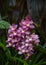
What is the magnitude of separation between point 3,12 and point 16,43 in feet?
3.55

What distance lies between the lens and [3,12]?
3572 millimetres

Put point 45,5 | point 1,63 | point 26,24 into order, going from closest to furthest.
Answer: point 26,24 → point 1,63 → point 45,5

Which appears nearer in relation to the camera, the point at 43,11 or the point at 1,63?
the point at 1,63

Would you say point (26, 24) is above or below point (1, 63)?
above

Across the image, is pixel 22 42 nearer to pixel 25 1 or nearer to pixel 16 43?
pixel 16 43

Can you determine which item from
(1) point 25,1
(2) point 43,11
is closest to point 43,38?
(2) point 43,11

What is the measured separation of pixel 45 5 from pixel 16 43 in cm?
78

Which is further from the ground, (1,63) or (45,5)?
(45,5)

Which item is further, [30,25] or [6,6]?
[6,6]

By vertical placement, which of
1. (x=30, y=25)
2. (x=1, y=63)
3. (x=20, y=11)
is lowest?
(x=1, y=63)

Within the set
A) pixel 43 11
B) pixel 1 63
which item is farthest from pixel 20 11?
pixel 1 63

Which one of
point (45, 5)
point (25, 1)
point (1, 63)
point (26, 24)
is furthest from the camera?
point (25, 1)

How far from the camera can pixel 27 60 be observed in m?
2.68

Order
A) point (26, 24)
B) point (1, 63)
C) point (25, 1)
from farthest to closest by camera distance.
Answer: point (25, 1)
point (1, 63)
point (26, 24)
